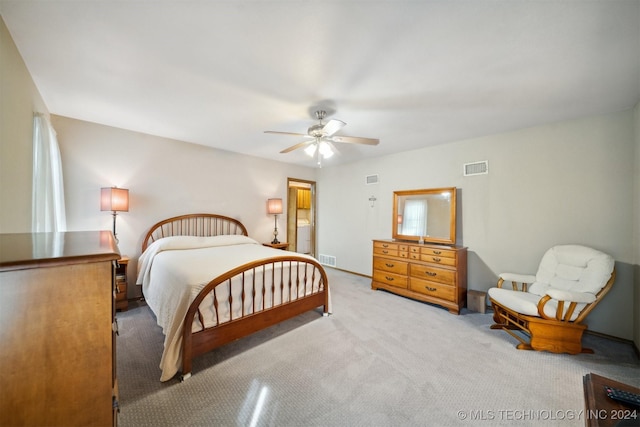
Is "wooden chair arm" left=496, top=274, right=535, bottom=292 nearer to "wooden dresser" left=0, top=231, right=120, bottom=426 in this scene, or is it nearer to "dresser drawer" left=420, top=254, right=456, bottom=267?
"dresser drawer" left=420, top=254, right=456, bottom=267

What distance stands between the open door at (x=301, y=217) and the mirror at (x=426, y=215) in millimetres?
2282

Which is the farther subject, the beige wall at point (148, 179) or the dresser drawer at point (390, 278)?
the dresser drawer at point (390, 278)

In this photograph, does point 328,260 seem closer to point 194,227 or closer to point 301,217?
point 301,217

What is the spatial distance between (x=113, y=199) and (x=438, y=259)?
4599mm

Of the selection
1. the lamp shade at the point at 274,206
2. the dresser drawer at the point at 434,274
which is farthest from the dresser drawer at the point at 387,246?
the lamp shade at the point at 274,206

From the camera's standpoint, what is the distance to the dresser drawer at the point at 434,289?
3227 millimetres

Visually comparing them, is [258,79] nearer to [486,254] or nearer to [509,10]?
[509,10]

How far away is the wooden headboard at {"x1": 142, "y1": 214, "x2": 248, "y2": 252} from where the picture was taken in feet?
12.0

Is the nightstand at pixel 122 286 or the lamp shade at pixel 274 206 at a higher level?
the lamp shade at pixel 274 206

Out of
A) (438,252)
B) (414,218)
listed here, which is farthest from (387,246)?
(438,252)

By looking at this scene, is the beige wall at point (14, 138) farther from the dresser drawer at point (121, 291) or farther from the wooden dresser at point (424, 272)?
the wooden dresser at point (424, 272)

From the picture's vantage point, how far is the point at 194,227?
407 centimetres

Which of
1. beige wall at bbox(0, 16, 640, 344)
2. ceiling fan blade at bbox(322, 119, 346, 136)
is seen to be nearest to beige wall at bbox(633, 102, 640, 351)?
beige wall at bbox(0, 16, 640, 344)

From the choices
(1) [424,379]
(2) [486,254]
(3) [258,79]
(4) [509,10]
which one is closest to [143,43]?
(3) [258,79]
